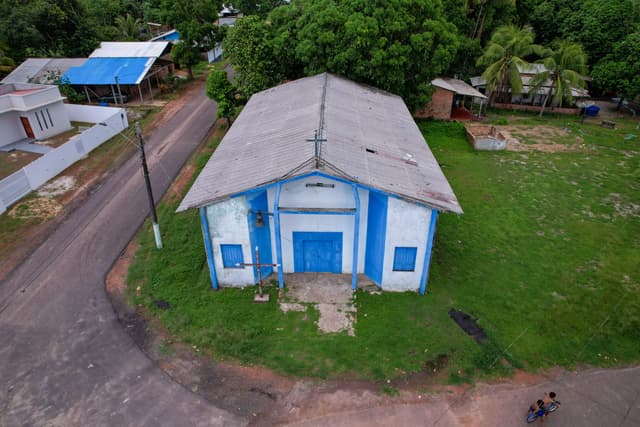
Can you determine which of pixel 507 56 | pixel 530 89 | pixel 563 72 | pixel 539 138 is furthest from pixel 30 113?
pixel 563 72

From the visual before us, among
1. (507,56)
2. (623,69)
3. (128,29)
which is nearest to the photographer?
(623,69)

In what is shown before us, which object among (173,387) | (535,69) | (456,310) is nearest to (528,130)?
(535,69)

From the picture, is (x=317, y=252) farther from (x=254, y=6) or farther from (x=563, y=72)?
(x=254, y=6)

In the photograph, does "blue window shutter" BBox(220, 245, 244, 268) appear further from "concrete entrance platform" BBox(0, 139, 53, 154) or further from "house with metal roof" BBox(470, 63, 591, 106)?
"house with metal roof" BBox(470, 63, 591, 106)

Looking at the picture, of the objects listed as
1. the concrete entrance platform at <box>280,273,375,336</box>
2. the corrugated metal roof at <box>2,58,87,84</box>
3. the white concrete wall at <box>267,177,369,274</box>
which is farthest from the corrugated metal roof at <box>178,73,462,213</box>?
the corrugated metal roof at <box>2,58,87,84</box>

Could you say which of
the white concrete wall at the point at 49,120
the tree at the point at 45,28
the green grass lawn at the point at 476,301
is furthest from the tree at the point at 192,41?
the green grass lawn at the point at 476,301

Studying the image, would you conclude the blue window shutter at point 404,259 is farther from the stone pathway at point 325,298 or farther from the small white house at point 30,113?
the small white house at point 30,113
